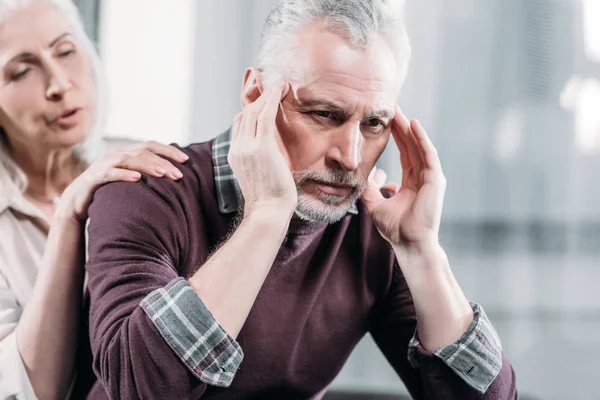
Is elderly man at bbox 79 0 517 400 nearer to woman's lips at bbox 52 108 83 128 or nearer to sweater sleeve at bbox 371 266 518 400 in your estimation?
sweater sleeve at bbox 371 266 518 400

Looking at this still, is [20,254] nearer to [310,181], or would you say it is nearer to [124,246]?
[124,246]

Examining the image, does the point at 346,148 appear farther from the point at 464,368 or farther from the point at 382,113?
the point at 464,368

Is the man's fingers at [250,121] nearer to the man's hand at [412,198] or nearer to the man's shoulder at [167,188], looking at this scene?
the man's shoulder at [167,188]

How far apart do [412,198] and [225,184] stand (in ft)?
1.13

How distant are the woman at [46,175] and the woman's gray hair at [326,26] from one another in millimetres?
237

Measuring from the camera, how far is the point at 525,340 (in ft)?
7.50

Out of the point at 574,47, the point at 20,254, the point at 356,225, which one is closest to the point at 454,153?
the point at 574,47

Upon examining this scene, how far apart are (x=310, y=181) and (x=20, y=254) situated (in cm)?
64

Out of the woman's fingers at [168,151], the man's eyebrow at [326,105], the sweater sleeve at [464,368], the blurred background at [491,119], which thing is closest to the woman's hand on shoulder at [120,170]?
the woman's fingers at [168,151]

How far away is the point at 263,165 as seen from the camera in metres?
1.00

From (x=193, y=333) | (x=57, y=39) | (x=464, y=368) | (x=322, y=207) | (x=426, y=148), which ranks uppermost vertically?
(x=57, y=39)

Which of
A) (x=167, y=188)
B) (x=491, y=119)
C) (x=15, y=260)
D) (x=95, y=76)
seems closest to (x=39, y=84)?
(x=95, y=76)

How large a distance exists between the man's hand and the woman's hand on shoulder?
373 millimetres

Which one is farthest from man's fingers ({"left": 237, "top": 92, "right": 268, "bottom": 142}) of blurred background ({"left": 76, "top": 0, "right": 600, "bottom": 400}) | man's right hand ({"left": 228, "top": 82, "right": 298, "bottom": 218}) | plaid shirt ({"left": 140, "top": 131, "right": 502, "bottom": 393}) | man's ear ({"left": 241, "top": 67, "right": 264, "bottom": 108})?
blurred background ({"left": 76, "top": 0, "right": 600, "bottom": 400})
